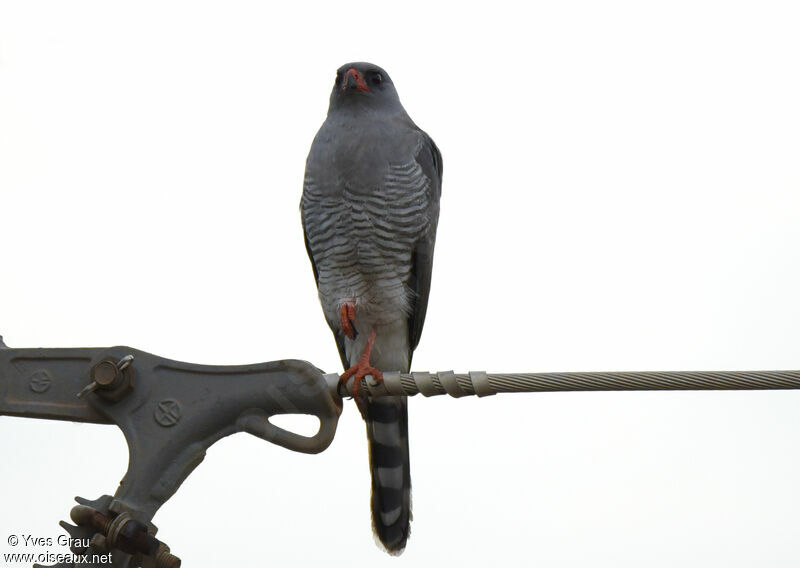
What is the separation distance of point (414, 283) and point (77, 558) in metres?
2.74

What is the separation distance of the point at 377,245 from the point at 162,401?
83.7 inches

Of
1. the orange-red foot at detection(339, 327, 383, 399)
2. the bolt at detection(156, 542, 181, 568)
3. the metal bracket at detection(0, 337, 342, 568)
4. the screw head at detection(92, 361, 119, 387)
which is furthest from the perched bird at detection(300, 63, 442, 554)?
the bolt at detection(156, 542, 181, 568)

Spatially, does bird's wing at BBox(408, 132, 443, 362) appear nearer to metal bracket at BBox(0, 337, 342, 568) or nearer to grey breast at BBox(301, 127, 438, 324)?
grey breast at BBox(301, 127, 438, 324)

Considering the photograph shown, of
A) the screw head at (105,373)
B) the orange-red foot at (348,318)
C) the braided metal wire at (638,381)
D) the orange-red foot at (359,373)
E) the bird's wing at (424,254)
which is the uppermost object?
the bird's wing at (424,254)

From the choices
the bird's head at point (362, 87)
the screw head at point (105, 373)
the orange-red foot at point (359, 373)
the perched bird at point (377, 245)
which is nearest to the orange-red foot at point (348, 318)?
the perched bird at point (377, 245)

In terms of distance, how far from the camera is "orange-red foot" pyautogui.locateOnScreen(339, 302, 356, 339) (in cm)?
518

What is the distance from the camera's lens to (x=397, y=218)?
5297mm

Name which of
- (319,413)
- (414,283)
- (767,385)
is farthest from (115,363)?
(414,283)

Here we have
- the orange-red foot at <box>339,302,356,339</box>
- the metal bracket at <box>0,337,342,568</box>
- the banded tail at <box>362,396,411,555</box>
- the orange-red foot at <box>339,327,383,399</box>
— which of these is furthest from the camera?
the orange-red foot at <box>339,302,356,339</box>

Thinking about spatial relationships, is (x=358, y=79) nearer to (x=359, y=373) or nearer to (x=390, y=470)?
(x=359, y=373)

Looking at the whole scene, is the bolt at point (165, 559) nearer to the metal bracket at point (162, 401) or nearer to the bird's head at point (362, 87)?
the metal bracket at point (162, 401)

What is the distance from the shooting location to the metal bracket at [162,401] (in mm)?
3273

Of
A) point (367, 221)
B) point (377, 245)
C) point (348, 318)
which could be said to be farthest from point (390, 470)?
point (367, 221)

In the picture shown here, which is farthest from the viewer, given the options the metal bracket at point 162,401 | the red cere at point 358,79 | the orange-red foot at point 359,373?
the red cere at point 358,79
